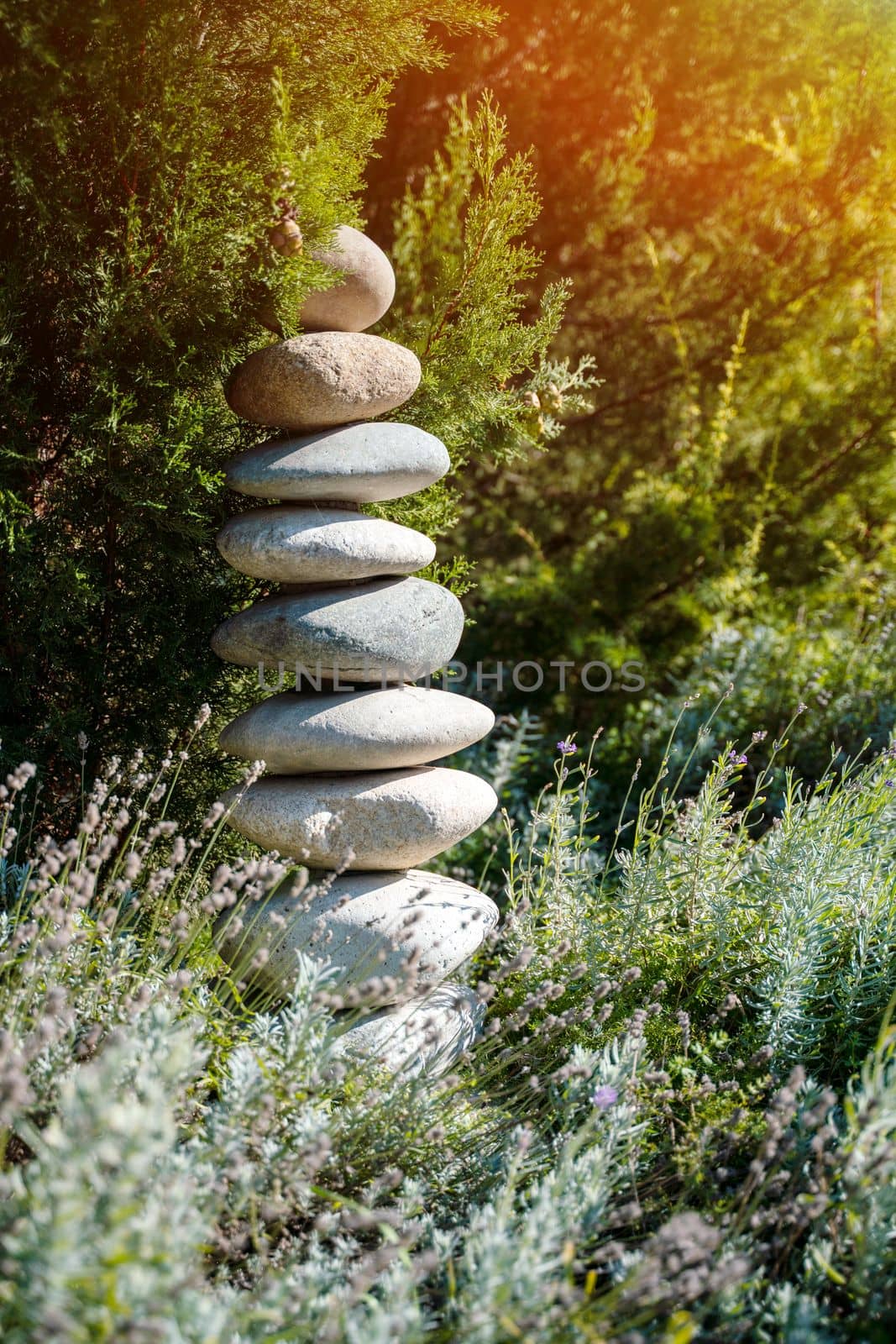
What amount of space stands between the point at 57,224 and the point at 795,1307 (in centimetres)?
346

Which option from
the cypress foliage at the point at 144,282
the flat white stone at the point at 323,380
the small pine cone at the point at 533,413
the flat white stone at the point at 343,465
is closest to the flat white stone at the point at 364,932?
the cypress foliage at the point at 144,282

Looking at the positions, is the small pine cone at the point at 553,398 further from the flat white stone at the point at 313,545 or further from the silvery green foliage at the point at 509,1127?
the silvery green foliage at the point at 509,1127

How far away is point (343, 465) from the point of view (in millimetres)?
3164

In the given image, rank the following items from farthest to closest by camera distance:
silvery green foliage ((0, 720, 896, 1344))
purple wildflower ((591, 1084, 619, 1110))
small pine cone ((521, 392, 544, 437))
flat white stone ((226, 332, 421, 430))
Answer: small pine cone ((521, 392, 544, 437)) → flat white stone ((226, 332, 421, 430)) → purple wildflower ((591, 1084, 619, 1110)) → silvery green foliage ((0, 720, 896, 1344))

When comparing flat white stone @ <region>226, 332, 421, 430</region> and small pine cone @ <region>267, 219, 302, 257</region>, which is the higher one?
small pine cone @ <region>267, 219, 302, 257</region>

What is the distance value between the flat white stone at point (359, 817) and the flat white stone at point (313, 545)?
0.70 m

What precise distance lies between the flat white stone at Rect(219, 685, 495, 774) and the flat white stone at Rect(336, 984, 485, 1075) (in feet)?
2.48

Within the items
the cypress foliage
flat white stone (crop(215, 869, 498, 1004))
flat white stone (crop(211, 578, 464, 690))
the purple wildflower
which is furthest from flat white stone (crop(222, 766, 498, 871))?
the purple wildflower

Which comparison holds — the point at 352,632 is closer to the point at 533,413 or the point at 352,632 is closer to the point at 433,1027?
the point at 433,1027

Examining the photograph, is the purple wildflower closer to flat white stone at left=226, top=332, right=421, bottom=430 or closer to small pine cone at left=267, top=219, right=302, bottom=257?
flat white stone at left=226, top=332, right=421, bottom=430

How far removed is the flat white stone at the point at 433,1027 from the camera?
2857 mm

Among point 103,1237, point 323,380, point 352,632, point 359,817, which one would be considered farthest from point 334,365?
point 103,1237

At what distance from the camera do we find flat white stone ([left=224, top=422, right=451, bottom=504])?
3.17 metres

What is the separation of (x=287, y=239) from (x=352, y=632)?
1.24 m
